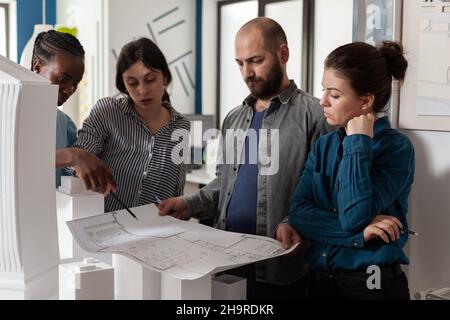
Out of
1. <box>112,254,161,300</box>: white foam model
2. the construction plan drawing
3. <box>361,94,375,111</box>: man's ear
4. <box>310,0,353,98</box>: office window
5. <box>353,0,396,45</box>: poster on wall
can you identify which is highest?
<box>310,0,353,98</box>: office window

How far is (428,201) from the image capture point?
59.9 inches

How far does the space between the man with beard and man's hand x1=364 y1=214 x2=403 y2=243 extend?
12.9 inches

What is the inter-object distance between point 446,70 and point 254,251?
0.79m

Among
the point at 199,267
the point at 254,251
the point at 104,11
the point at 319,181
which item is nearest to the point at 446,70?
the point at 319,181

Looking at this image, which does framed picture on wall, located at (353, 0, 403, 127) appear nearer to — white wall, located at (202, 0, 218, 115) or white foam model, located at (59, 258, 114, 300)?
white foam model, located at (59, 258, 114, 300)

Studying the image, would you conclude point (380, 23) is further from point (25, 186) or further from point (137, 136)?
point (25, 186)

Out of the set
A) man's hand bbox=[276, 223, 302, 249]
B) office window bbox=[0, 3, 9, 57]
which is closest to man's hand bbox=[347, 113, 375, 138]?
man's hand bbox=[276, 223, 302, 249]

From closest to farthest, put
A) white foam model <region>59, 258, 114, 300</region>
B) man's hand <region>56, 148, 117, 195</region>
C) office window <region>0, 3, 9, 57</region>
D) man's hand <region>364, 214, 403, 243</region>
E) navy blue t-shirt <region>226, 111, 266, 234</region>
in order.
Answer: white foam model <region>59, 258, 114, 300</region>
man's hand <region>364, 214, 403, 243</region>
man's hand <region>56, 148, 117, 195</region>
navy blue t-shirt <region>226, 111, 266, 234</region>
office window <region>0, 3, 9, 57</region>

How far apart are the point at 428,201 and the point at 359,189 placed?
521mm

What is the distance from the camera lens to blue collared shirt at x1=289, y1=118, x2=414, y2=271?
3.63 ft

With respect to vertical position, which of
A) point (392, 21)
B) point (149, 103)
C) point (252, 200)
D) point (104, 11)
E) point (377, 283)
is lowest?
point (377, 283)

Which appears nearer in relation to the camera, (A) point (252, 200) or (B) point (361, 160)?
(B) point (361, 160)

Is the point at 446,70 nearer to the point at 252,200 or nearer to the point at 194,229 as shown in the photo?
the point at 252,200

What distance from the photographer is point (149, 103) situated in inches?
65.6
